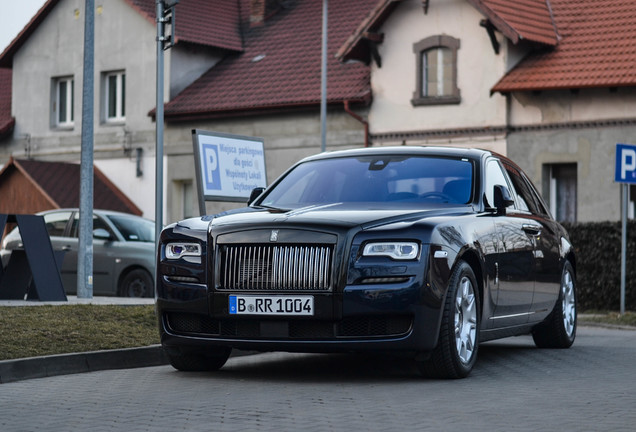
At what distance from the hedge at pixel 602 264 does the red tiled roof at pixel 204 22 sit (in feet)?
52.3

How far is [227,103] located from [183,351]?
2538 centimetres

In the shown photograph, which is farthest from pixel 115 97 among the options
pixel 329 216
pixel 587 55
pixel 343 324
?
pixel 343 324

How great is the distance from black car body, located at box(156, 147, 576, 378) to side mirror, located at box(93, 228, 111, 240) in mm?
11772

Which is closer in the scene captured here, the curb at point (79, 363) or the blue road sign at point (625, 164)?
the curb at point (79, 363)

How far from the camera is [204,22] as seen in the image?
37.6m

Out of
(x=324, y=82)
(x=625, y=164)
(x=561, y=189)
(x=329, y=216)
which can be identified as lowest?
(x=329, y=216)

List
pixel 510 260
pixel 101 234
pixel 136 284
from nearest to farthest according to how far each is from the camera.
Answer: pixel 510 260 → pixel 136 284 → pixel 101 234

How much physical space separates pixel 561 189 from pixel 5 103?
67.2 ft

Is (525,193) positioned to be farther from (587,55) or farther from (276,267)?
(587,55)

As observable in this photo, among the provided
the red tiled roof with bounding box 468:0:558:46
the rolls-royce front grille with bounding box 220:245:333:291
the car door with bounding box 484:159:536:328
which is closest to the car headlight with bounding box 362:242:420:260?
the rolls-royce front grille with bounding box 220:245:333:291

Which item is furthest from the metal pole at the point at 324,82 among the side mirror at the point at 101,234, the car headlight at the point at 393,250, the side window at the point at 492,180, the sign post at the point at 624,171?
the car headlight at the point at 393,250

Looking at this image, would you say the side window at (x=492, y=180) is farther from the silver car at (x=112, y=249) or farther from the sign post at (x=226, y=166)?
the silver car at (x=112, y=249)

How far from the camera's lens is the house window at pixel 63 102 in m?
39.3

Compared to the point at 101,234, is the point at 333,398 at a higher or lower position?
lower
